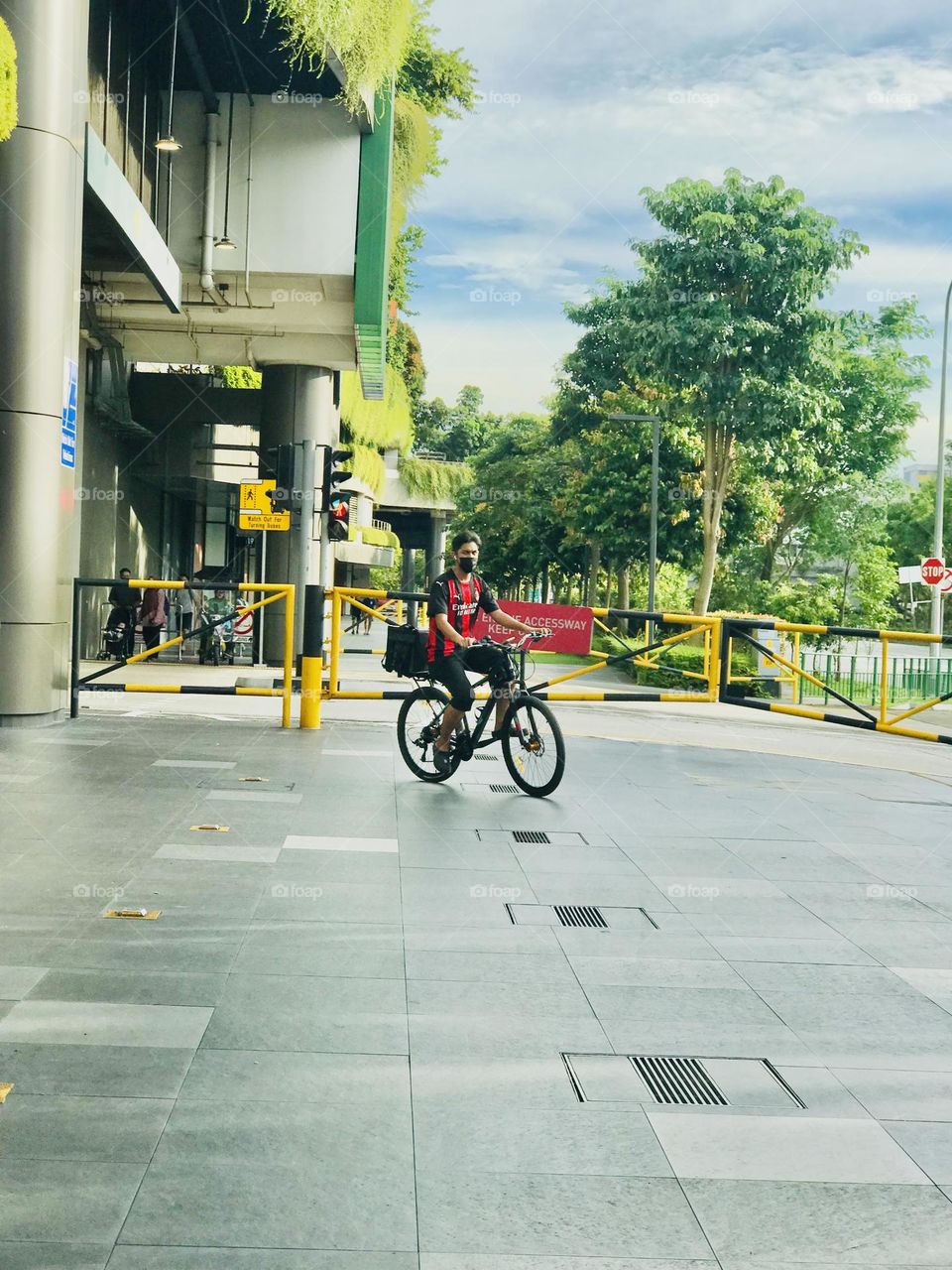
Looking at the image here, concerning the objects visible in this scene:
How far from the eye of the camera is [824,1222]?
3035mm

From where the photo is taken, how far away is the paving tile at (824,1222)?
2.89m

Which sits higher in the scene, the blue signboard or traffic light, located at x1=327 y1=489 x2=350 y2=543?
the blue signboard

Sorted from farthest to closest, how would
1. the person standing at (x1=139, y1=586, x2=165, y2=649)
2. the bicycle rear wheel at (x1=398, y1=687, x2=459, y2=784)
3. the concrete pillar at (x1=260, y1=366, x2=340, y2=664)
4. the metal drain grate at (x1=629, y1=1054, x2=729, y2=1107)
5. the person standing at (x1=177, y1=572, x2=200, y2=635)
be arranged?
the person standing at (x1=177, y1=572, x2=200, y2=635)
the concrete pillar at (x1=260, y1=366, x2=340, y2=664)
the person standing at (x1=139, y1=586, x2=165, y2=649)
the bicycle rear wheel at (x1=398, y1=687, x2=459, y2=784)
the metal drain grate at (x1=629, y1=1054, x2=729, y2=1107)

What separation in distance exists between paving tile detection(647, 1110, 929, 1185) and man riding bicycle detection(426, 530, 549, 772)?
5.59m

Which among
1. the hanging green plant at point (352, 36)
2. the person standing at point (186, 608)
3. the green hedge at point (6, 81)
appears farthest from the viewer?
the person standing at point (186, 608)

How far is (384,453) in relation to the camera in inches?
2373

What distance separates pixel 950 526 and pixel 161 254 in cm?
6156

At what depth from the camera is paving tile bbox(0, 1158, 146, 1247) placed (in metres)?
2.85

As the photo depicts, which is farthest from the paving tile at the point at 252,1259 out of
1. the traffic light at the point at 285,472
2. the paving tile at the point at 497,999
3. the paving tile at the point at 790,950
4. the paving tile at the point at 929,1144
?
the traffic light at the point at 285,472

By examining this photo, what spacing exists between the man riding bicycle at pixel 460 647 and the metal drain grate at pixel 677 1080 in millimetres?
5121

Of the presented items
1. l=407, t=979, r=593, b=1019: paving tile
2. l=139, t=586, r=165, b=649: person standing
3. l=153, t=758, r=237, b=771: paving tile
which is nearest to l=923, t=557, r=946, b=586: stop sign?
l=139, t=586, r=165, b=649: person standing

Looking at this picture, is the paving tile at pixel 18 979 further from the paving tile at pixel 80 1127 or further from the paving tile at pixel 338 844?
the paving tile at pixel 338 844

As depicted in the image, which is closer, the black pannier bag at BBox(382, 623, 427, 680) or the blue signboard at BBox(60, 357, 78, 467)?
the black pannier bag at BBox(382, 623, 427, 680)

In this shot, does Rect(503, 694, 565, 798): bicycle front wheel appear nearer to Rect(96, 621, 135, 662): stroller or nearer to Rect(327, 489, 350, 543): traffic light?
Rect(327, 489, 350, 543): traffic light
